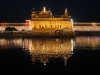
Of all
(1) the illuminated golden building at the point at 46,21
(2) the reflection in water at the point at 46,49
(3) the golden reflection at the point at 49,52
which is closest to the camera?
(3) the golden reflection at the point at 49,52

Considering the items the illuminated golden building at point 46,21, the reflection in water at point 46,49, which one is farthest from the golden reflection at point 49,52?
the illuminated golden building at point 46,21

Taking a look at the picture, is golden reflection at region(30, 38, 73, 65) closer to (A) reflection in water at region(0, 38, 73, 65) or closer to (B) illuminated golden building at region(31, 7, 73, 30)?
(A) reflection in water at region(0, 38, 73, 65)

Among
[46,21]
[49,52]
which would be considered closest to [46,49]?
[49,52]

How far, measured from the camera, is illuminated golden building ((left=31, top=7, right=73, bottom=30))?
63.6 m

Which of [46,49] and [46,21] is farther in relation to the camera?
[46,21]

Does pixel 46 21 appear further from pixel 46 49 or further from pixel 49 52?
pixel 49 52

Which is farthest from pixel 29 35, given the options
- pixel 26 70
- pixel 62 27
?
pixel 26 70

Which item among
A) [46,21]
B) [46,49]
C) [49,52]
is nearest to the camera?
[49,52]

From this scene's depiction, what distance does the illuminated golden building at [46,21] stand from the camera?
2506 inches

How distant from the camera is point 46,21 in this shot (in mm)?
63875

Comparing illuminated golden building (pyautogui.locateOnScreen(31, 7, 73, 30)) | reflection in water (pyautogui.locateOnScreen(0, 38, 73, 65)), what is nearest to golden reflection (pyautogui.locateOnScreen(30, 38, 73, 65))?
reflection in water (pyautogui.locateOnScreen(0, 38, 73, 65))

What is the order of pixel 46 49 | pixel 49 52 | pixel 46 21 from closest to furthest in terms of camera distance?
pixel 49 52, pixel 46 49, pixel 46 21

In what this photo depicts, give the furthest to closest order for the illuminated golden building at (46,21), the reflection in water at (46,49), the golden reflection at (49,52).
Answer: the illuminated golden building at (46,21)
the reflection in water at (46,49)
the golden reflection at (49,52)

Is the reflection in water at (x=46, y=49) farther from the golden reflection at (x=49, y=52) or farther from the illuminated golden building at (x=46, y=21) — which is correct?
the illuminated golden building at (x=46, y=21)
